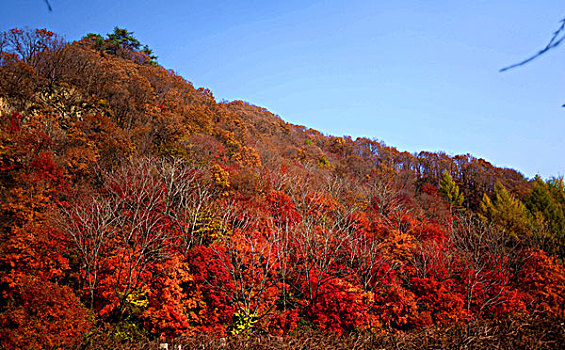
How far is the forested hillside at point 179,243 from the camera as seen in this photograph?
A: 12.9 m

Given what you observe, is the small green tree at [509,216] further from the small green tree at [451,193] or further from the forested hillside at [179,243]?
the small green tree at [451,193]

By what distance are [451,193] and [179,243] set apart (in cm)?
4600

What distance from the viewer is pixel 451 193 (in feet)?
163

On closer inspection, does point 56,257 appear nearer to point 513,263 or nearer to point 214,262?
point 214,262

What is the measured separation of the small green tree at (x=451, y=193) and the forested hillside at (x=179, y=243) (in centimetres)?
1300

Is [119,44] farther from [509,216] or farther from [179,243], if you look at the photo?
[509,216]

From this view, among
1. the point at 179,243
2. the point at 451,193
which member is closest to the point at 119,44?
the point at 179,243

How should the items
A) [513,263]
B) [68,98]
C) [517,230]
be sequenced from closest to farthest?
[513,263] → [68,98] → [517,230]

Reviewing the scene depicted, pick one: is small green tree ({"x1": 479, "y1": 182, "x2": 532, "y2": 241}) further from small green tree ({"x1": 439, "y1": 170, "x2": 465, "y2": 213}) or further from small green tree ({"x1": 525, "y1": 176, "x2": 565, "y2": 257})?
small green tree ({"x1": 439, "y1": 170, "x2": 465, "y2": 213})

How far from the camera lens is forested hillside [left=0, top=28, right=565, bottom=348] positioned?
12867 mm

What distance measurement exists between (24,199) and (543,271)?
89.6 ft

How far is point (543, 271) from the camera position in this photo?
677 inches

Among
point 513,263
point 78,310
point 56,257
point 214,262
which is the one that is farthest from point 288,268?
point 513,263

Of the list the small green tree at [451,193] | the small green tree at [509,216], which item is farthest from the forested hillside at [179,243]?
the small green tree at [451,193]
